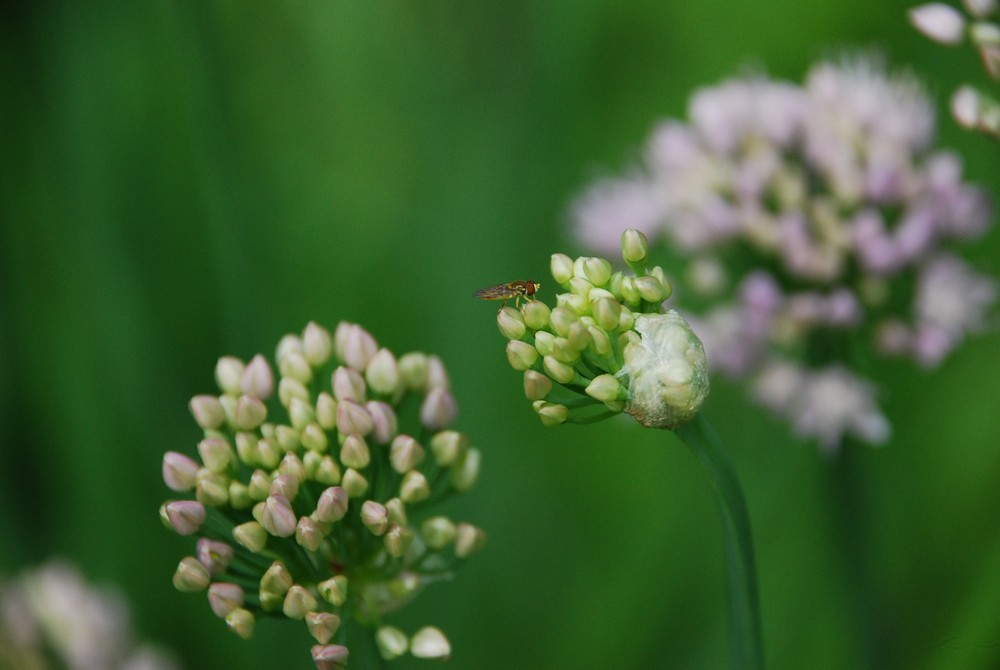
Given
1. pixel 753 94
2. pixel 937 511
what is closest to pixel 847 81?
pixel 753 94

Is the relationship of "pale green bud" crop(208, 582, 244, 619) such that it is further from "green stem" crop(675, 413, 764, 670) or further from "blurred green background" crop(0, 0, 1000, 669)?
"blurred green background" crop(0, 0, 1000, 669)

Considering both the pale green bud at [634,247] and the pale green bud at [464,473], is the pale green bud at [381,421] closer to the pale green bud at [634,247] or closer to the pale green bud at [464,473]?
the pale green bud at [464,473]

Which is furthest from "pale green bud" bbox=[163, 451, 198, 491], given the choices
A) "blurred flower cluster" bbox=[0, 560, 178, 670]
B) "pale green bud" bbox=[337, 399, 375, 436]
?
"blurred flower cluster" bbox=[0, 560, 178, 670]

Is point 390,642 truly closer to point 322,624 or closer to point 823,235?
point 322,624

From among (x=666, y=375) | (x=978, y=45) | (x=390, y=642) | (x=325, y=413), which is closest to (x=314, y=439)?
(x=325, y=413)

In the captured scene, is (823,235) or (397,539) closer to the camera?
(397,539)

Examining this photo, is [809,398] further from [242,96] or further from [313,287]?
[242,96]
